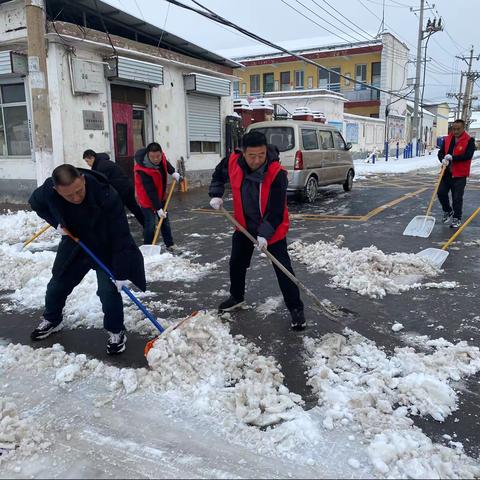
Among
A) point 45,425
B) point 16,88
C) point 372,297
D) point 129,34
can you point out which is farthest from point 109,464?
point 129,34

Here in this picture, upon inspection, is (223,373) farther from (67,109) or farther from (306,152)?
(67,109)

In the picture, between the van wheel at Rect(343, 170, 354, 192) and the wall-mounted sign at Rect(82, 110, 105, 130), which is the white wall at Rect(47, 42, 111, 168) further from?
the van wheel at Rect(343, 170, 354, 192)

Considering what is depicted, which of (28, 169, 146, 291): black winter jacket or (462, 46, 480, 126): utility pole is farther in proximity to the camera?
(462, 46, 480, 126): utility pole

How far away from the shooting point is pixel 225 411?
115 inches

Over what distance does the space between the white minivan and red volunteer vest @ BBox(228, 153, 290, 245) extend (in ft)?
20.4

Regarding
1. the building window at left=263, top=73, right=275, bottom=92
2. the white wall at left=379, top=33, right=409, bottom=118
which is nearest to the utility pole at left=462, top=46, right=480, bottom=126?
the white wall at left=379, top=33, right=409, bottom=118

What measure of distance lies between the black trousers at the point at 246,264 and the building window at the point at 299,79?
3721 cm

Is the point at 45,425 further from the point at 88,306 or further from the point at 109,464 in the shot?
the point at 88,306

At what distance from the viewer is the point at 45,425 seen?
2812 millimetres

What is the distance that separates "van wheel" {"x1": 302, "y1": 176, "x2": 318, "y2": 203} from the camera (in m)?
10.9

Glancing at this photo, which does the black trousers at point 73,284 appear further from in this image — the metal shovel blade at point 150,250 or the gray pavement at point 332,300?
the metal shovel blade at point 150,250

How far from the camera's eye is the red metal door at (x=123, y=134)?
11992 mm

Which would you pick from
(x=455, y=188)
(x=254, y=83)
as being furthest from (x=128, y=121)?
(x=254, y=83)

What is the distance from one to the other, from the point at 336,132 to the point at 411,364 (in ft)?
32.5
